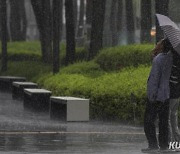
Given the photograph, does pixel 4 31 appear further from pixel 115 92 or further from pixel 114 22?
pixel 115 92

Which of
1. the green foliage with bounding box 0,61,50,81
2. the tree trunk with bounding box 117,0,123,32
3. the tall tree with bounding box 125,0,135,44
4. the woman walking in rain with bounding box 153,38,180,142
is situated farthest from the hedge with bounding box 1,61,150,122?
the green foliage with bounding box 0,61,50,81

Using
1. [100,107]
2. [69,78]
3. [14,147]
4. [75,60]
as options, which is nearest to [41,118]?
[100,107]

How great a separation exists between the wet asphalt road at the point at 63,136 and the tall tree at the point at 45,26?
1248cm

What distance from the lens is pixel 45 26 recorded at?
3216cm

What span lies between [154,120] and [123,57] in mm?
10869

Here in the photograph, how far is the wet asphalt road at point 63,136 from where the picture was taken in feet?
40.6

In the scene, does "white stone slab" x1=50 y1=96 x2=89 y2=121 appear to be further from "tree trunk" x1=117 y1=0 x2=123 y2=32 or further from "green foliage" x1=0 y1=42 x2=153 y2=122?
"tree trunk" x1=117 y1=0 x2=123 y2=32

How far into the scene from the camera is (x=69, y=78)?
2172cm

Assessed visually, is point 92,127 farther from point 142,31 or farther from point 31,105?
point 142,31

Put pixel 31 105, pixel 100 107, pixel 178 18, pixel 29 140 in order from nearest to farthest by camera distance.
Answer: pixel 29 140 < pixel 100 107 < pixel 31 105 < pixel 178 18

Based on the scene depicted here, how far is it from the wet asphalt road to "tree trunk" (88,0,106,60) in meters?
6.99

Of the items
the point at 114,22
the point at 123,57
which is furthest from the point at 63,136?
the point at 114,22

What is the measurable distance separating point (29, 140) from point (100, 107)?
4.75m

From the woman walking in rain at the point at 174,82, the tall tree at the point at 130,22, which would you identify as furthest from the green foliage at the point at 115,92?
the tall tree at the point at 130,22
